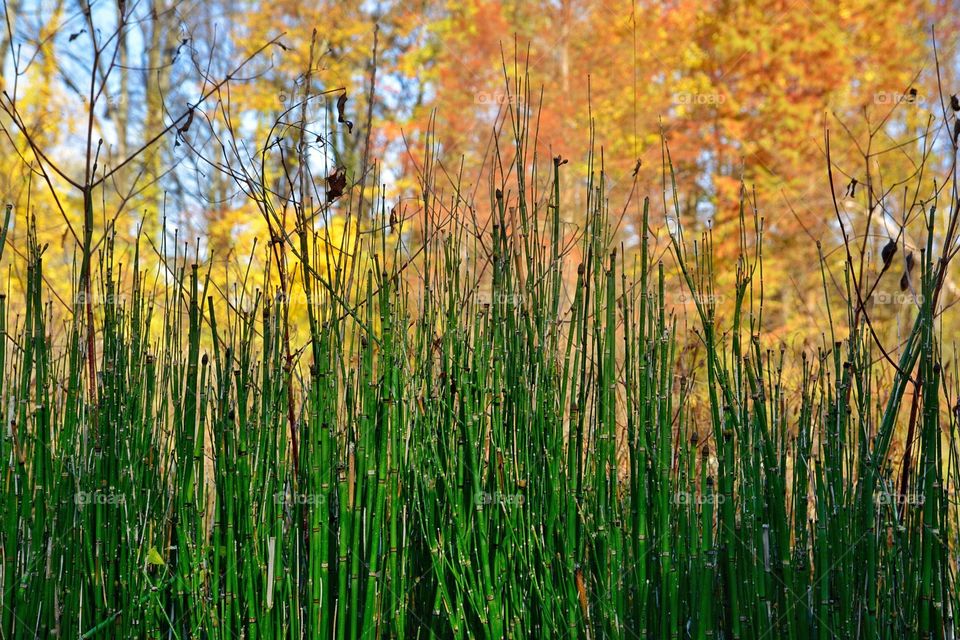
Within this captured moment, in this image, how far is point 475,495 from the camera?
1399mm

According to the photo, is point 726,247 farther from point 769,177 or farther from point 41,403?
point 41,403

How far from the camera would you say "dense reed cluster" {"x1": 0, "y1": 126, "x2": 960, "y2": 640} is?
4.48 ft

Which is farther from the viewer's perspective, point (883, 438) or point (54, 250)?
point (54, 250)

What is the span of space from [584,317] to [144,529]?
2.61ft

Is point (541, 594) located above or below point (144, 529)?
below

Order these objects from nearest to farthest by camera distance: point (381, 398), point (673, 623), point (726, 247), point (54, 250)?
point (673, 623) < point (381, 398) < point (726, 247) < point (54, 250)

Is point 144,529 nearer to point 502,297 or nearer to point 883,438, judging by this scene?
point 502,297

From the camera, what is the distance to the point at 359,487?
1396 millimetres

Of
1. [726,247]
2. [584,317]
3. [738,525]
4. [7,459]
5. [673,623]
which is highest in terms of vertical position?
[726,247]

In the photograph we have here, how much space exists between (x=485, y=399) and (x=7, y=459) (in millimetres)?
809

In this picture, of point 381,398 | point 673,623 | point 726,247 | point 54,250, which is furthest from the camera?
point 54,250

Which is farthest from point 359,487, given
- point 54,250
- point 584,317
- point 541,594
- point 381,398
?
point 54,250

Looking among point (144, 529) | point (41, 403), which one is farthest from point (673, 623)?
point (41, 403)

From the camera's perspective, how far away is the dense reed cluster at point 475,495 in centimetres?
136
